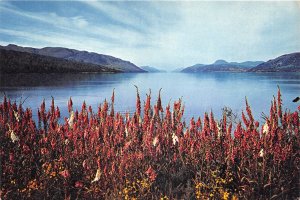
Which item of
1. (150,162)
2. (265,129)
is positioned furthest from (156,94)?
(265,129)

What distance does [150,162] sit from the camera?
6926mm

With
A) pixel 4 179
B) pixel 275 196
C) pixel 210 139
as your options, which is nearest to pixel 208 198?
pixel 275 196

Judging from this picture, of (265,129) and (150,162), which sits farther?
(150,162)

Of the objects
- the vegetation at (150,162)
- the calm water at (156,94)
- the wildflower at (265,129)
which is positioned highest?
the wildflower at (265,129)

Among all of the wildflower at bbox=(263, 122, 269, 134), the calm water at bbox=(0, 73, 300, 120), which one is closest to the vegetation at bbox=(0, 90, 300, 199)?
the wildflower at bbox=(263, 122, 269, 134)

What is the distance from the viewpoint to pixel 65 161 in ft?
20.8

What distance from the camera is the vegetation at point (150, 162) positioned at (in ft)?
19.5

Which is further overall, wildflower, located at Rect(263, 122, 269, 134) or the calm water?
the calm water

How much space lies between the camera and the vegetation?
5945 mm

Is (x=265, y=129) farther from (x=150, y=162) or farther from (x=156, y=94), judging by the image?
(x=156, y=94)

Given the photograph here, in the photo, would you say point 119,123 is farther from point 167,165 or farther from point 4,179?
point 4,179

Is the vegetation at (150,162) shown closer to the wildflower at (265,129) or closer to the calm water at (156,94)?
the wildflower at (265,129)


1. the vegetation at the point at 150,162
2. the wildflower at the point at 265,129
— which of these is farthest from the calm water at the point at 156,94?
the wildflower at the point at 265,129

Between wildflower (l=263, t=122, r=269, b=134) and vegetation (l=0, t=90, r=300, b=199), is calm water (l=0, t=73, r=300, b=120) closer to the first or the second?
vegetation (l=0, t=90, r=300, b=199)
